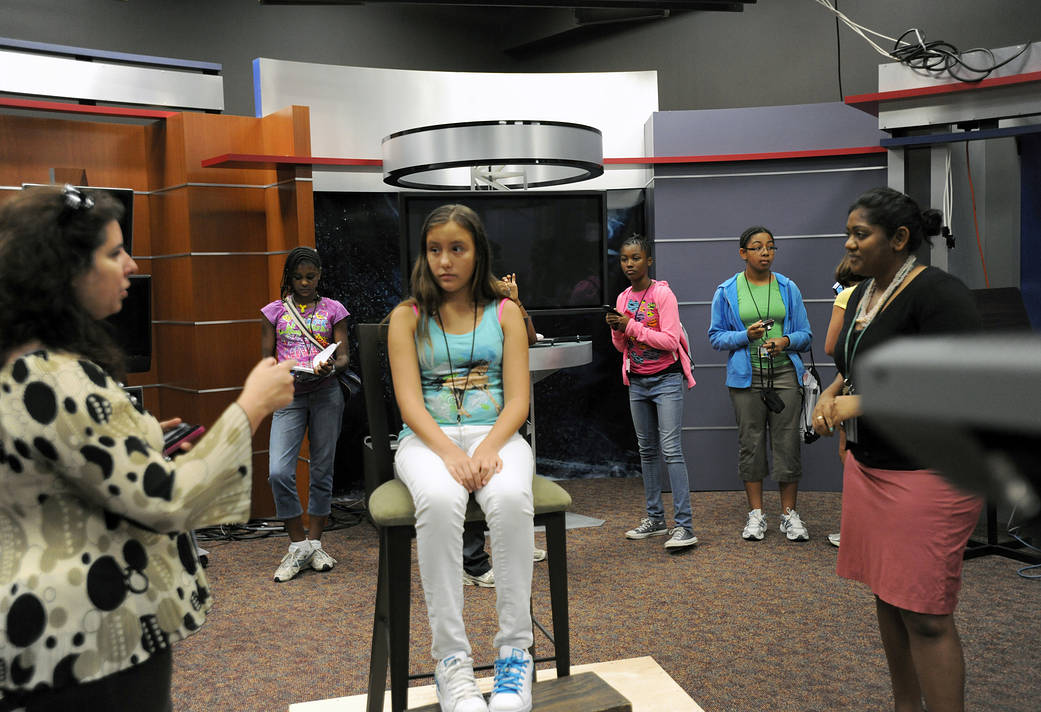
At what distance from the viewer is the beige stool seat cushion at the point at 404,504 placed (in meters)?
2.05

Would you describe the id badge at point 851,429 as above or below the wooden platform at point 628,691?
above

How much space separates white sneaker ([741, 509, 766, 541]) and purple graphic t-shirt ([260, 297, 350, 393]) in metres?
2.42

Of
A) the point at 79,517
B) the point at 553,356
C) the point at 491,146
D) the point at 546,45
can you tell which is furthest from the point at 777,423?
the point at 546,45

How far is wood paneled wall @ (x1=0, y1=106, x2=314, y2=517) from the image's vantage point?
17.7 feet

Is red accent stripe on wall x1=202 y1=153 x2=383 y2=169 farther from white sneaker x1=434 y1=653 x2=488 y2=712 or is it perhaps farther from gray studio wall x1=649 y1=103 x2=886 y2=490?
white sneaker x1=434 y1=653 x2=488 y2=712

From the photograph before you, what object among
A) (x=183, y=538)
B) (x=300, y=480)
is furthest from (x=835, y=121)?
(x=183, y=538)

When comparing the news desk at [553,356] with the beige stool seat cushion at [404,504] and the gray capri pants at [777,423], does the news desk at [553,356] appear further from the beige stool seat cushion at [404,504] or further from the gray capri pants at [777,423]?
the beige stool seat cushion at [404,504]

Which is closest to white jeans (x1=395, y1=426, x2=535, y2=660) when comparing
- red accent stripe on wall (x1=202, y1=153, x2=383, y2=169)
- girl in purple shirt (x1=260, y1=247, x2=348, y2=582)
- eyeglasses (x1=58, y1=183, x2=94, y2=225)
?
eyeglasses (x1=58, y1=183, x2=94, y2=225)

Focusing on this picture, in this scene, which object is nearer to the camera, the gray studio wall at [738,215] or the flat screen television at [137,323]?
the flat screen television at [137,323]

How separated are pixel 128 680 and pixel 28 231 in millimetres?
729

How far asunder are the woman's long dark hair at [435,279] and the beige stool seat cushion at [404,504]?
0.42 metres

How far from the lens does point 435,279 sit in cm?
232


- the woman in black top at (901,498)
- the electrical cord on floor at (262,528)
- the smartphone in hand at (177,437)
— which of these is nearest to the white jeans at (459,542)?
the smartphone in hand at (177,437)

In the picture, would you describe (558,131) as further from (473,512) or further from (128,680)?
(128,680)
